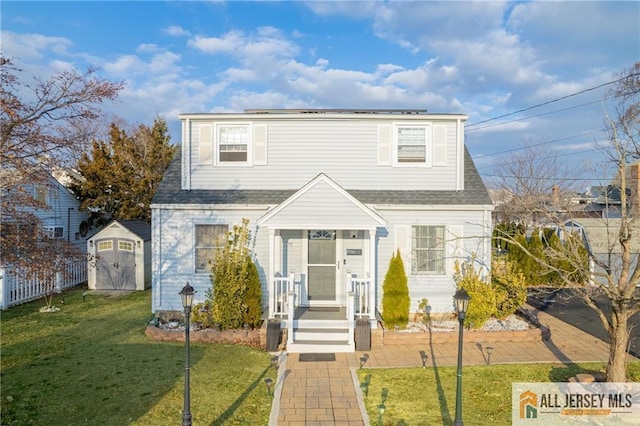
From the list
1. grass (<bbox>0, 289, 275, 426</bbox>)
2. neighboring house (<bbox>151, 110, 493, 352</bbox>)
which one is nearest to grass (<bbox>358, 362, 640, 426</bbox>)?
grass (<bbox>0, 289, 275, 426</bbox>)

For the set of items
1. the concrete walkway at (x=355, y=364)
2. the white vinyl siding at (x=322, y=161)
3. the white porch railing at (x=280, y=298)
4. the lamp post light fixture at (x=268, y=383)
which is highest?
the white vinyl siding at (x=322, y=161)

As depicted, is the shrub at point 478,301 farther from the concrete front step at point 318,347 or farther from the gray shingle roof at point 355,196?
the concrete front step at point 318,347

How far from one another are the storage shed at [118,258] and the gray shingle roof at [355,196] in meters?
5.40

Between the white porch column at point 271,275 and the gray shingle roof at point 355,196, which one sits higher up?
the gray shingle roof at point 355,196

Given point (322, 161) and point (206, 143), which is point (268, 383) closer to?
point (322, 161)

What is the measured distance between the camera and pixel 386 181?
11.7 m

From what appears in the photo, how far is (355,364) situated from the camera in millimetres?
8375

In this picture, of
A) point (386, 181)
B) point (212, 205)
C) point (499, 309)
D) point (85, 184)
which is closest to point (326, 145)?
point (386, 181)

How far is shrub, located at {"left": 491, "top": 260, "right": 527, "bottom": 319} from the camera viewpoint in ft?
34.4

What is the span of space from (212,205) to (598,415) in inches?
376

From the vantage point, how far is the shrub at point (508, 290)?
1050cm

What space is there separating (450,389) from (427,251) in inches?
186

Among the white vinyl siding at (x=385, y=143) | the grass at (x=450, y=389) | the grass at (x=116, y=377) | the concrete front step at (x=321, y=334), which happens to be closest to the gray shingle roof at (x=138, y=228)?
the grass at (x=116, y=377)

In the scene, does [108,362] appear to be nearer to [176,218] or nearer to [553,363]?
[176,218]
